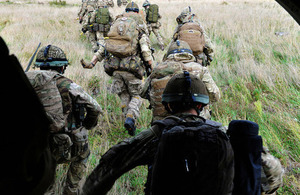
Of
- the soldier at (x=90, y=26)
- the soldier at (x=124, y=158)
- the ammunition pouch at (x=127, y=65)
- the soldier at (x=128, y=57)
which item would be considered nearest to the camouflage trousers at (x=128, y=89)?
the soldier at (x=128, y=57)

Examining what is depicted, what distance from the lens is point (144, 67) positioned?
461 cm

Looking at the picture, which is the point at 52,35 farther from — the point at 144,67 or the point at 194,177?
the point at 194,177

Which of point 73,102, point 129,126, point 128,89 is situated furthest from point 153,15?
point 73,102

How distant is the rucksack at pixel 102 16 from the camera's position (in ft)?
27.4

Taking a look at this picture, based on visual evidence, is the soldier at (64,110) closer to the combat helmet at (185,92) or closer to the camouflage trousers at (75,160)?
the camouflage trousers at (75,160)

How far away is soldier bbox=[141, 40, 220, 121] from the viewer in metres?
2.76

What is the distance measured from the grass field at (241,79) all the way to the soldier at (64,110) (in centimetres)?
51

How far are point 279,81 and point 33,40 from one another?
760 centimetres

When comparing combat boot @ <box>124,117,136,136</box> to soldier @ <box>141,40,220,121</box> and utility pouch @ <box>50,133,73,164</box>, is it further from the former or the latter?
utility pouch @ <box>50,133,73,164</box>

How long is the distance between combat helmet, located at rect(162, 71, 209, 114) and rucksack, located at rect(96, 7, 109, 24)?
7.21 metres

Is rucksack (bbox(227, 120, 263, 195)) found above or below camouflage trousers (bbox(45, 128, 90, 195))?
above

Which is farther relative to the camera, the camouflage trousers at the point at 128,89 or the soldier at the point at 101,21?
the soldier at the point at 101,21

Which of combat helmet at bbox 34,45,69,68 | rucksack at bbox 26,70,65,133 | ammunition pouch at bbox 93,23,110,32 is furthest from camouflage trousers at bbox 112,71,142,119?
ammunition pouch at bbox 93,23,110,32

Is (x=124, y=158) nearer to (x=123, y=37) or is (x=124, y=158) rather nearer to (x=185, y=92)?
(x=185, y=92)
